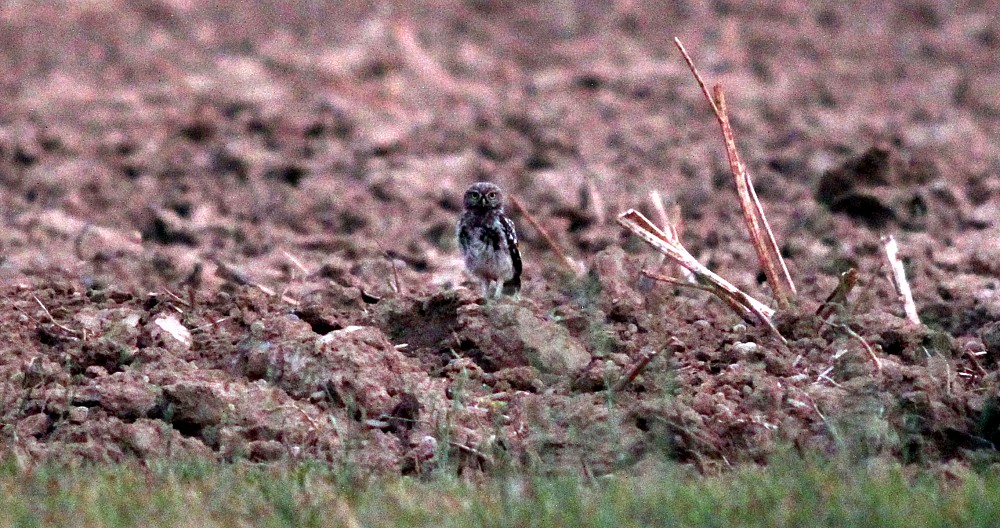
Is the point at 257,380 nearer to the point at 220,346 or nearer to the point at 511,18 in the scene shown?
the point at 220,346

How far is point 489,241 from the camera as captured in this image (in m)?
9.93

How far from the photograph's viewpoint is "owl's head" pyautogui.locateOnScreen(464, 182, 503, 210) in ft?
33.4

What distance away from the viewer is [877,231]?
12523 mm

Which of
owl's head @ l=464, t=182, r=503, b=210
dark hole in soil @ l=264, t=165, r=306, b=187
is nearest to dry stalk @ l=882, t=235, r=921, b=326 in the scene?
owl's head @ l=464, t=182, r=503, b=210

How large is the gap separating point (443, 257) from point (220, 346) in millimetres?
3747

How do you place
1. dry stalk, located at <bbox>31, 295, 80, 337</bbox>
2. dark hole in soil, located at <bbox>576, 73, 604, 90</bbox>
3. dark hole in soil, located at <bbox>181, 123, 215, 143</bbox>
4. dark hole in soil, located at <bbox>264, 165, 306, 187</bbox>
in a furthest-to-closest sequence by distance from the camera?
dark hole in soil, located at <bbox>576, 73, 604, 90</bbox>, dark hole in soil, located at <bbox>181, 123, 215, 143</bbox>, dark hole in soil, located at <bbox>264, 165, 306, 187</bbox>, dry stalk, located at <bbox>31, 295, 80, 337</bbox>

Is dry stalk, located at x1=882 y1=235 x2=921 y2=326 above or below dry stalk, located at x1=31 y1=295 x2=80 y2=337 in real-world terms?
above

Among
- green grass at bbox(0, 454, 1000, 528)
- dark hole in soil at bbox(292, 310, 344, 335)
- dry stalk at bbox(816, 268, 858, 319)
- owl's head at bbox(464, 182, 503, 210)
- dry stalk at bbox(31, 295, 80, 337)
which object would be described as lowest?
green grass at bbox(0, 454, 1000, 528)

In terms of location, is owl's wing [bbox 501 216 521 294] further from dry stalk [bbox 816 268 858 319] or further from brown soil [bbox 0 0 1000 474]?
dry stalk [bbox 816 268 858 319]

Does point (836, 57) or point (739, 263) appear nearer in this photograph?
point (739, 263)

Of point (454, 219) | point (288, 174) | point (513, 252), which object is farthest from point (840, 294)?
point (288, 174)

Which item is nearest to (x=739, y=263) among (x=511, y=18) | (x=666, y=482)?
(x=666, y=482)

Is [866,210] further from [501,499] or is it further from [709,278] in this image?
[501,499]

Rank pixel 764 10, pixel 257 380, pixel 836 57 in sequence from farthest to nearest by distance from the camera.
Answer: pixel 764 10, pixel 836 57, pixel 257 380
